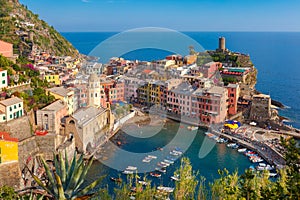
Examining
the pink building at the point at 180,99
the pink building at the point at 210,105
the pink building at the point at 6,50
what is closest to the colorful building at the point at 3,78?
the pink building at the point at 6,50

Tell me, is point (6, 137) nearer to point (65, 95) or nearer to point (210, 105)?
point (65, 95)

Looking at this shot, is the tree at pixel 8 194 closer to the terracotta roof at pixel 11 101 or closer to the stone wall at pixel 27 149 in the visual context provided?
the stone wall at pixel 27 149

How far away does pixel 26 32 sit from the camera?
35.9 m

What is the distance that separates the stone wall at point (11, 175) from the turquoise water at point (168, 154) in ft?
9.85

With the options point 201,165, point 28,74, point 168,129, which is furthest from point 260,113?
point 28,74

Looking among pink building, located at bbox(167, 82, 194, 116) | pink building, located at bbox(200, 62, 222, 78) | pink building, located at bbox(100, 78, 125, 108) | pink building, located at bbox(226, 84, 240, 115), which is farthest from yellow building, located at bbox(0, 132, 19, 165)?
pink building, located at bbox(200, 62, 222, 78)

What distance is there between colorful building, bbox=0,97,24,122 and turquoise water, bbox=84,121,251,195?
159 inches

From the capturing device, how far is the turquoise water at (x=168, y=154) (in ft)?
50.9

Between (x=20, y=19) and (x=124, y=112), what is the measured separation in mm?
22602

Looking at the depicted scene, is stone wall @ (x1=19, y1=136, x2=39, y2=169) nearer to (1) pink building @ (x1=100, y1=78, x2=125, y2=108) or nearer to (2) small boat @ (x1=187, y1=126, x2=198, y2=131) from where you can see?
(2) small boat @ (x1=187, y1=126, x2=198, y2=131)

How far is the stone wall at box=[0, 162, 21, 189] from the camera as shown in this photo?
12.8 m

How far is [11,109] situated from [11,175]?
3.16m

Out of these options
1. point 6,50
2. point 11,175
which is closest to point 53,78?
point 6,50

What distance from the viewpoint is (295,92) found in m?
35.7
